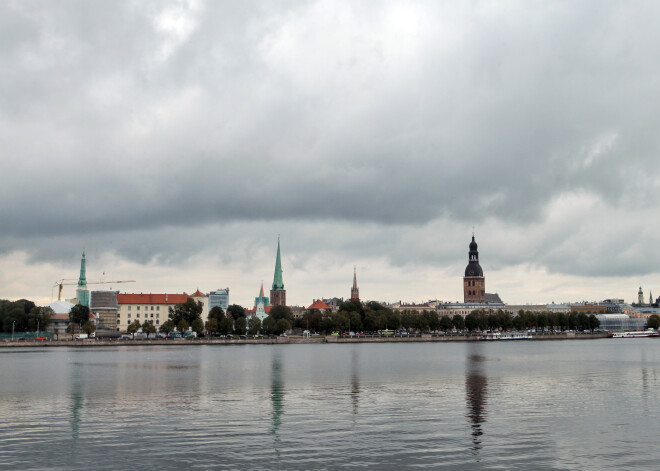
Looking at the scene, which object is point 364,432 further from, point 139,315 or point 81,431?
point 139,315

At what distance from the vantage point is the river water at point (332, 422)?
24.0 metres

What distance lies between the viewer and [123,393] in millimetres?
44219

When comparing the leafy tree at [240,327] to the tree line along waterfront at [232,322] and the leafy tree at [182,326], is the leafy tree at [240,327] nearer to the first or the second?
the tree line along waterfront at [232,322]

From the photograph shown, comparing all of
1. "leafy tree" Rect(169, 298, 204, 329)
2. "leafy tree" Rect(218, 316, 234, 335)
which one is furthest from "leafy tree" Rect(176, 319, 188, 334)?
"leafy tree" Rect(218, 316, 234, 335)

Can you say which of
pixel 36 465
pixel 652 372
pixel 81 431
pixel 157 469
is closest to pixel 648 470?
pixel 157 469

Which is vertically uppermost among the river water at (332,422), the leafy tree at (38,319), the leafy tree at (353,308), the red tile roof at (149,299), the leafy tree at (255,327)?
the red tile roof at (149,299)

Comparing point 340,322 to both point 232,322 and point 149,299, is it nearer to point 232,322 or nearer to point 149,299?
point 232,322

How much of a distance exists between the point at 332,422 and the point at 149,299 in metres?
169

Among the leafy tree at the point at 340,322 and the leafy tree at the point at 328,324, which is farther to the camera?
the leafy tree at the point at 340,322

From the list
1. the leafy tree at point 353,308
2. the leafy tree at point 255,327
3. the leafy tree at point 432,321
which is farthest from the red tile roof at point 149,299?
the leafy tree at point 432,321

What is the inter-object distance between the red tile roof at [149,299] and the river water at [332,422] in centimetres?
13857

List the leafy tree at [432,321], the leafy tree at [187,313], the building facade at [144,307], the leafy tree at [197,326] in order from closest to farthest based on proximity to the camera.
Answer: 1. the leafy tree at [197,326]
2. the leafy tree at [187,313]
3. the leafy tree at [432,321]
4. the building facade at [144,307]

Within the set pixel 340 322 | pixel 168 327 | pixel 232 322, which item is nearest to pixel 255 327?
pixel 232 322

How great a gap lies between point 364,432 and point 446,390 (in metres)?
16.9
